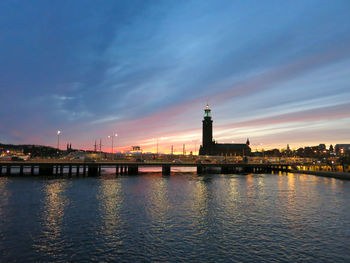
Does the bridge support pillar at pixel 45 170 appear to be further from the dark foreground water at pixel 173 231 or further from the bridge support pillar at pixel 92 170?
the dark foreground water at pixel 173 231

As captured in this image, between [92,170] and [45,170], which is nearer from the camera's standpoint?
[45,170]

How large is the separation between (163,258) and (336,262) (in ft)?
41.1

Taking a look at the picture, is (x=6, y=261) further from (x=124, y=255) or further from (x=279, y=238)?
(x=279, y=238)

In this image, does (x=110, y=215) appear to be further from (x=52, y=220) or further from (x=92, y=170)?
(x=92, y=170)

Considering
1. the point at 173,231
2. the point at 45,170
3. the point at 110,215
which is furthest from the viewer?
the point at 45,170

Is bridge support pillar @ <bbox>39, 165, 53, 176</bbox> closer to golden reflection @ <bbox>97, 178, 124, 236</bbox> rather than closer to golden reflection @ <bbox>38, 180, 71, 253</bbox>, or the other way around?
golden reflection @ <bbox>38, 180, 71, 253</bbox>

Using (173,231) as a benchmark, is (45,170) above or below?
above

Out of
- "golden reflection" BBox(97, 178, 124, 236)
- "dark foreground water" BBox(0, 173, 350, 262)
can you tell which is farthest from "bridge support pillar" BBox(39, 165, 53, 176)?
"golden reflection" BBox(97, 178, 124, 236)

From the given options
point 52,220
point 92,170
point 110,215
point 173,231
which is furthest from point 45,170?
point 173,231

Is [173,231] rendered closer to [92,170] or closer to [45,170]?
[92,170]

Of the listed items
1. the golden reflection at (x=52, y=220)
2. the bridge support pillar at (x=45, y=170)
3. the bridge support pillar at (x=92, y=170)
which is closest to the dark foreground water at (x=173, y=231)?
the golden reflection at (x=52, y=220)

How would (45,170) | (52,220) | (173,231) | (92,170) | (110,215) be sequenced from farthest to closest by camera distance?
(92,170) → (45,170) → (110,215) → (52,220) → (173,231)

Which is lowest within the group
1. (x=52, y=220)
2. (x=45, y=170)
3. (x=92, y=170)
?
(x=92, y=170)

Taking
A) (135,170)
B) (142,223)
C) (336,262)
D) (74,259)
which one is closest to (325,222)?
(336,262)
